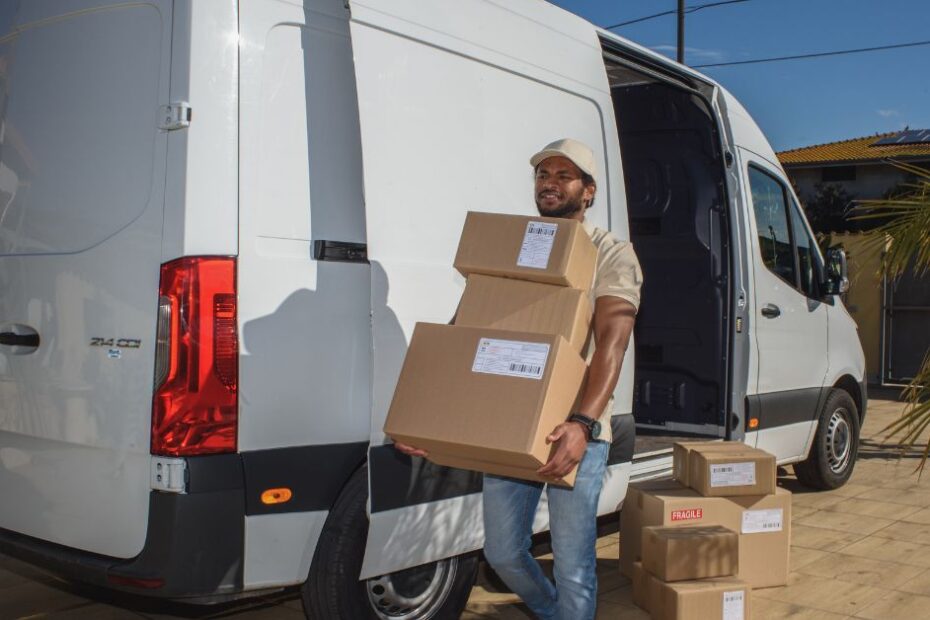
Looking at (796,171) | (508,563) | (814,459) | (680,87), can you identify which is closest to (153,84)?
(508,563)

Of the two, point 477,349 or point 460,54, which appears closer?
point 477,349

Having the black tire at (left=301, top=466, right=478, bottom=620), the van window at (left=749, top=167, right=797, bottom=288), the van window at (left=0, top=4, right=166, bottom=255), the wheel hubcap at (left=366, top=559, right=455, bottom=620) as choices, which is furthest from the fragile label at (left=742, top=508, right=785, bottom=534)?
the van window at (left=0, top=4, right=166, bottom=255)

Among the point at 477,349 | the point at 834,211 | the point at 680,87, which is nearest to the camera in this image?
the point at 477,349

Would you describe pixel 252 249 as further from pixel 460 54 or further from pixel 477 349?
pixel 460 54

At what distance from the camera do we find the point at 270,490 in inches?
122

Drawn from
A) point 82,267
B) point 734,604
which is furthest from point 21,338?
point 734,604

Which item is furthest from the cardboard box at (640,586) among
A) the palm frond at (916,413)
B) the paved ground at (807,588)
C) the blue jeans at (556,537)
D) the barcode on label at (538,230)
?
the barcode on label at (538,230)

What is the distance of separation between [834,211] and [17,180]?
3516 cm

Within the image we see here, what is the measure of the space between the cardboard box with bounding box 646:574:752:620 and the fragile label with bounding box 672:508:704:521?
0.43 m

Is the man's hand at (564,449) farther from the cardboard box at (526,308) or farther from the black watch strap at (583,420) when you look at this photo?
the cardboard box at (526,308)

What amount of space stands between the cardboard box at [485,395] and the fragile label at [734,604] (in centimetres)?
135

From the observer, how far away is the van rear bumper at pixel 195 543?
2947mm

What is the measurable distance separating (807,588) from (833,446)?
88.4 inches

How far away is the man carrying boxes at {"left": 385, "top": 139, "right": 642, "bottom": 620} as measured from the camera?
288 centimetres
